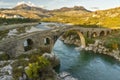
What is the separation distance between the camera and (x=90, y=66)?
77.9 metres

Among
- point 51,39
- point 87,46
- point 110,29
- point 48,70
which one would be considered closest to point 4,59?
point 48,70

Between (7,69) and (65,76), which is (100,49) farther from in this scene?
(7,69)

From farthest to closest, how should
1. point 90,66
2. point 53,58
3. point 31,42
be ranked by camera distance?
point 90,66 < point 31,42 < point 53,58

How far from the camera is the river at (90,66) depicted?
215ft

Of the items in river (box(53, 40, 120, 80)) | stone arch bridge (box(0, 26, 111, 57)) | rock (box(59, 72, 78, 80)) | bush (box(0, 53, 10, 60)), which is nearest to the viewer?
bush (box(0, 53, 10, 60))

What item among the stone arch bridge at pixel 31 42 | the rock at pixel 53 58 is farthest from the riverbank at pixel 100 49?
the rock at pixel 53 58

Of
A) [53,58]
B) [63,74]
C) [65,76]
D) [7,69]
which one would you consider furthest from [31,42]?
[7,69]

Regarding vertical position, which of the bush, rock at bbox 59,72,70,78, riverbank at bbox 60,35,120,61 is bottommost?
riverbank at bbox 60,35,120,61

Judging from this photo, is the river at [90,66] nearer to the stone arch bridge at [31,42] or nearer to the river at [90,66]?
the river at [90,66]

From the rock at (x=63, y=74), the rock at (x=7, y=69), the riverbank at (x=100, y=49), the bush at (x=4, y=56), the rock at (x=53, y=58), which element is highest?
the bush at (x=4, y=56)

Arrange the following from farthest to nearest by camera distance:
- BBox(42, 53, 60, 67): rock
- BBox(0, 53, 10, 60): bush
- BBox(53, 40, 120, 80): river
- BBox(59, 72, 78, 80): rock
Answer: BBox(42, 53, 60, 67): rock → BBox(53, 40, 120, 80): river → BBox(59, 72, 78, 80): rock → BBox(0, 53, 10, 60): bush

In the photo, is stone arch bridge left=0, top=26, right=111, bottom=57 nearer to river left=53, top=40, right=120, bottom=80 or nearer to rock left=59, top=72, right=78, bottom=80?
river left=53, top=40, right=120, bottom=80

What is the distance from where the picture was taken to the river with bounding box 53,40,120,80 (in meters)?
65.6

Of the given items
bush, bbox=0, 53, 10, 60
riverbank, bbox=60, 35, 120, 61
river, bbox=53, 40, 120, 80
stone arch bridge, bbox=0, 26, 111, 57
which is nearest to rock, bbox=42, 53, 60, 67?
river, bbox=53, 40, 120, 80
